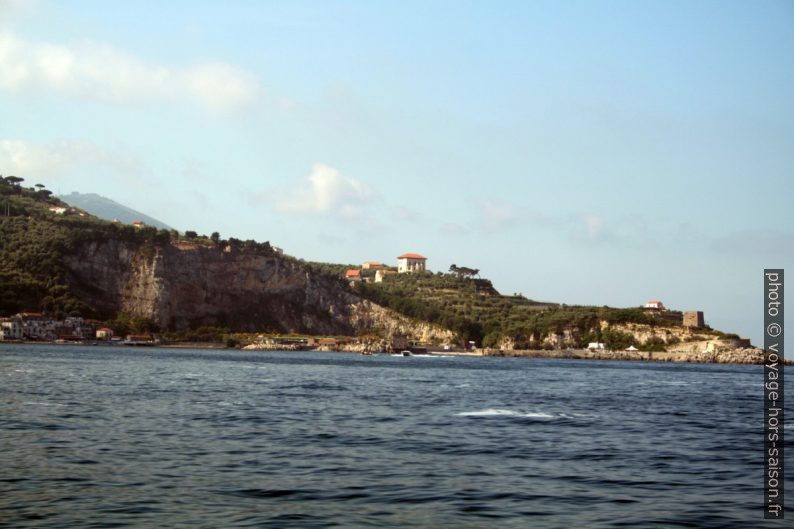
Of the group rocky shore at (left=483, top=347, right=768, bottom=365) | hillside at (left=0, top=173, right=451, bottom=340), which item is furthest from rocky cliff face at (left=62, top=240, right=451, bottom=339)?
rocky shore at (left=483, top=347, right=768, bottom=365)

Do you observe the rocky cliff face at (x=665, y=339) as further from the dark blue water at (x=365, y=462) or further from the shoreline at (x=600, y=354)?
the dark blue water at (x=365, y=462)

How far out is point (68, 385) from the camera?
5159 cm

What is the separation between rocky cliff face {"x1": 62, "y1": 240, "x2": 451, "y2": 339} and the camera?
166625mm

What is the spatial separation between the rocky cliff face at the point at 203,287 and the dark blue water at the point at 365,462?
122 m

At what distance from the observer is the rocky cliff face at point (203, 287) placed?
167 metres

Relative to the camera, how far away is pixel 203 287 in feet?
583

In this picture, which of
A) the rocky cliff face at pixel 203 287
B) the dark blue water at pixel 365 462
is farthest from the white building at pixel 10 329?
the dark blue water at pixel 365 462

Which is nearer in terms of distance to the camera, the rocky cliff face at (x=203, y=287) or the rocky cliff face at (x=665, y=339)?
the rocky cliff face at (x=203, y=287)

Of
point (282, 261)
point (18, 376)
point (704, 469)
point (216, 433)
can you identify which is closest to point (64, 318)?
point (282, 261)

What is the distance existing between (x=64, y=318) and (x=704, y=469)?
146 meters

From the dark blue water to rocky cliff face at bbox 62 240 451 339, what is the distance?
122m

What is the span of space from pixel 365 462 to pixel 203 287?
156917mm

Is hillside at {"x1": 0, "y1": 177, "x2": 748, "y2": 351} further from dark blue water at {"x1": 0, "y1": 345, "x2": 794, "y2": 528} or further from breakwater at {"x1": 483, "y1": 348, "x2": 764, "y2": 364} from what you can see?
dark blue water at {"x1": 0, "y1": 345, "x2": 794, "y2": 528}

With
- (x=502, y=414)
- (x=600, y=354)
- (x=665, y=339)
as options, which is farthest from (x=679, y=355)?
(x=502, y=414)
